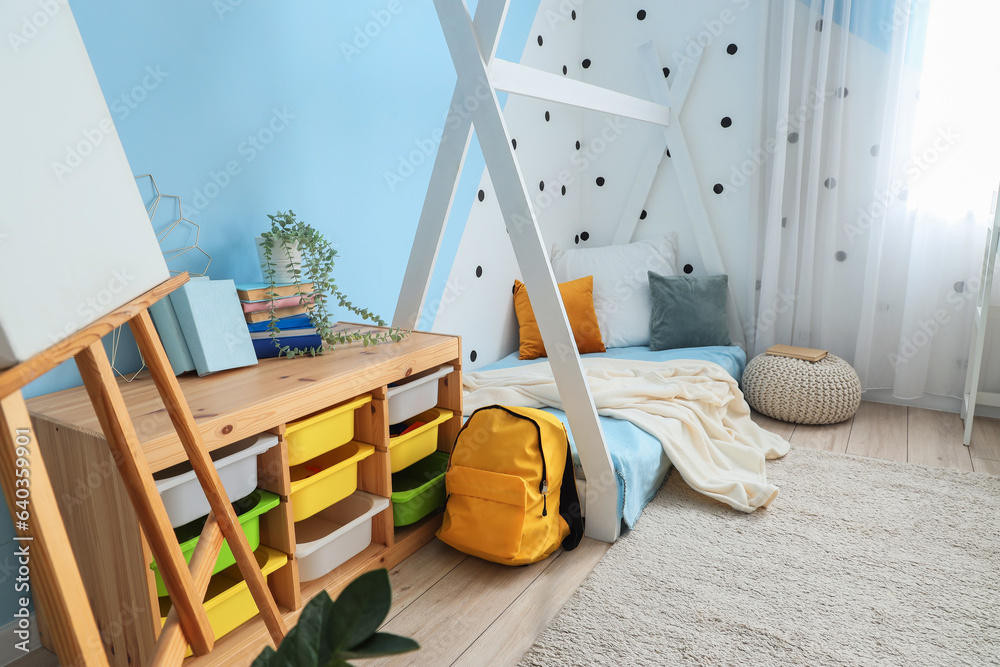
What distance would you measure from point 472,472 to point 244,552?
823mm

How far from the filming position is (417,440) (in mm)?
1678

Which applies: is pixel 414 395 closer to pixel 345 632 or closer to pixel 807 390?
pixel 345 632

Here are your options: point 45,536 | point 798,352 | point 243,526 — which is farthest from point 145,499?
point 798,352

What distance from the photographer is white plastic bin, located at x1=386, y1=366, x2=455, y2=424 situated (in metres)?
1.56

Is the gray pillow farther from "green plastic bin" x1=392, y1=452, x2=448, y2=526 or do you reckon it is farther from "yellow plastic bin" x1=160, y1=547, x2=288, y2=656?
"yellow plastic bin" x1=160, y1=547, x2=288, y2=656

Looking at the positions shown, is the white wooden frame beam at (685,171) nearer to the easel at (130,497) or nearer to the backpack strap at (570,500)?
the backpack strap at (570,500)

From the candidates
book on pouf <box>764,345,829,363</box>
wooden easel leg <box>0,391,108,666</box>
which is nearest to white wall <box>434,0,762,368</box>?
book on pouf <box>764,345,829,363</box>

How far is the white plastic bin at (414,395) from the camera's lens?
156 centimetres

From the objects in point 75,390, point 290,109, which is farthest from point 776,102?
point 75,390

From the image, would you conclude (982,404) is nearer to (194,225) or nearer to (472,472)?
(472,472)

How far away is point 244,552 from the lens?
2.70 ft

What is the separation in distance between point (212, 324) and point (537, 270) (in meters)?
0.78

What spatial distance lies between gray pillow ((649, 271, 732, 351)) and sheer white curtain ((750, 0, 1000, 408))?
24 cm

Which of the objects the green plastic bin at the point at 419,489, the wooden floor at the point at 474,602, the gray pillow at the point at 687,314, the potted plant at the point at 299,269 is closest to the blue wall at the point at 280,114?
the potted plant at the point at 299,269
